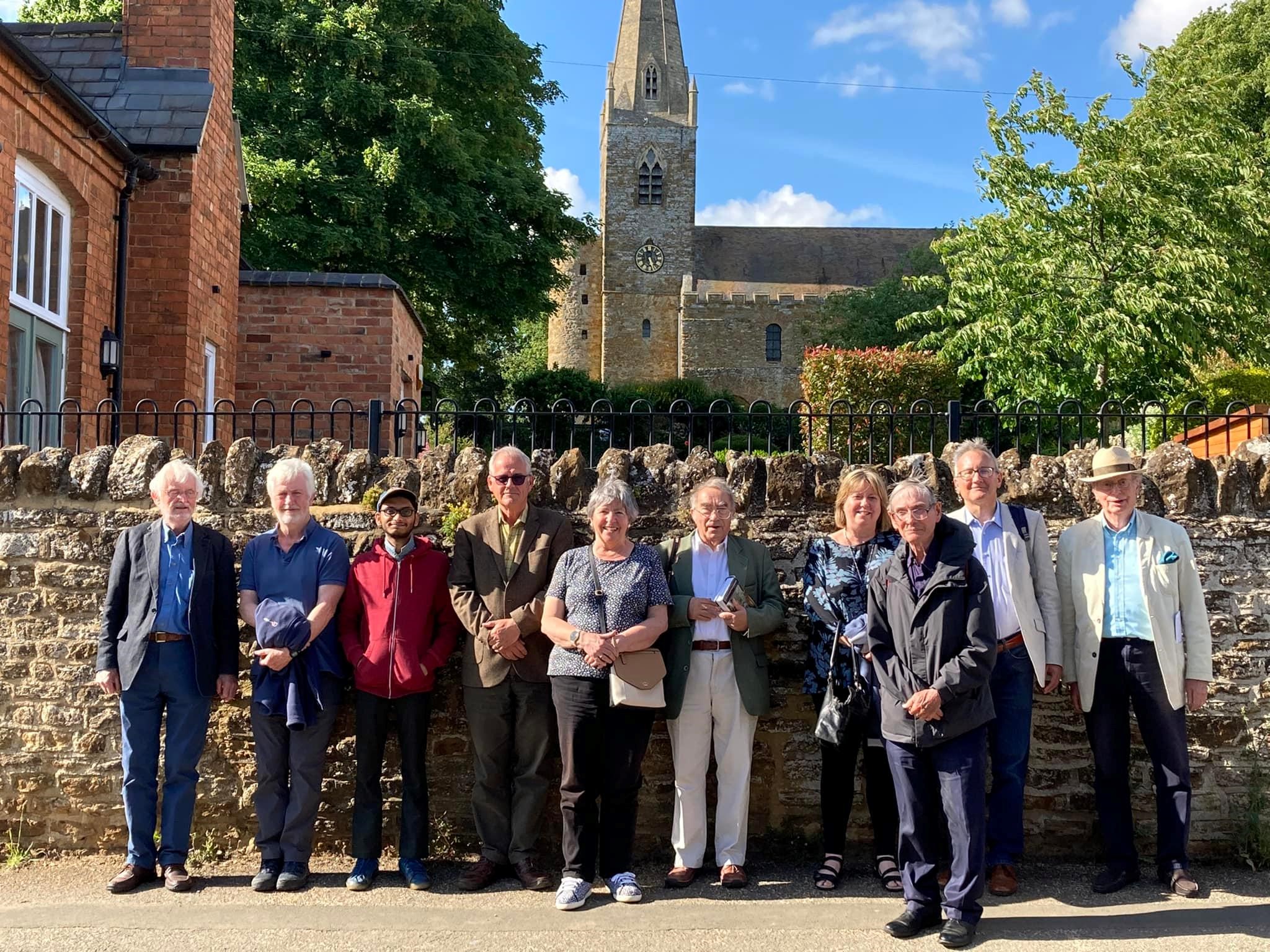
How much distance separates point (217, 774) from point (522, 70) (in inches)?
854

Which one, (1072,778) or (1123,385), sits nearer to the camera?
(1072,778)

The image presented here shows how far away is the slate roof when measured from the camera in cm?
1128

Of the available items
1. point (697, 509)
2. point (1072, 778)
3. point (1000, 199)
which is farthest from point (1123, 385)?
point (697, 509)

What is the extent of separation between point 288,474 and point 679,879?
2.53 m

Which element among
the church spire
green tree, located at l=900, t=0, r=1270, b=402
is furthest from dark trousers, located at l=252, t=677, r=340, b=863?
the church spire

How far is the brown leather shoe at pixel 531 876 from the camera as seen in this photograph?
5.00 meters

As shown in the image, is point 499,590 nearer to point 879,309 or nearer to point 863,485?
point 863,485

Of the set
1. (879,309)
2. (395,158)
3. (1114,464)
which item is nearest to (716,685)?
(1114,464)

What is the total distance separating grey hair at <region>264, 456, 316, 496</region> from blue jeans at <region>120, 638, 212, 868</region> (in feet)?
2.64

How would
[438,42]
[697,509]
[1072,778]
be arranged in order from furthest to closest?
[438,42], [1072,778], [697,509]

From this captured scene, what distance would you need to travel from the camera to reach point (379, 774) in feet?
17.0

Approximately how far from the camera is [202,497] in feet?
19.0

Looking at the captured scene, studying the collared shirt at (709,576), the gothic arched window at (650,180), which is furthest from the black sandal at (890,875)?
the gothic arched window at (650,180)

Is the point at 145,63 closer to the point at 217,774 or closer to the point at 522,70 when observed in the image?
the point at 217,774
